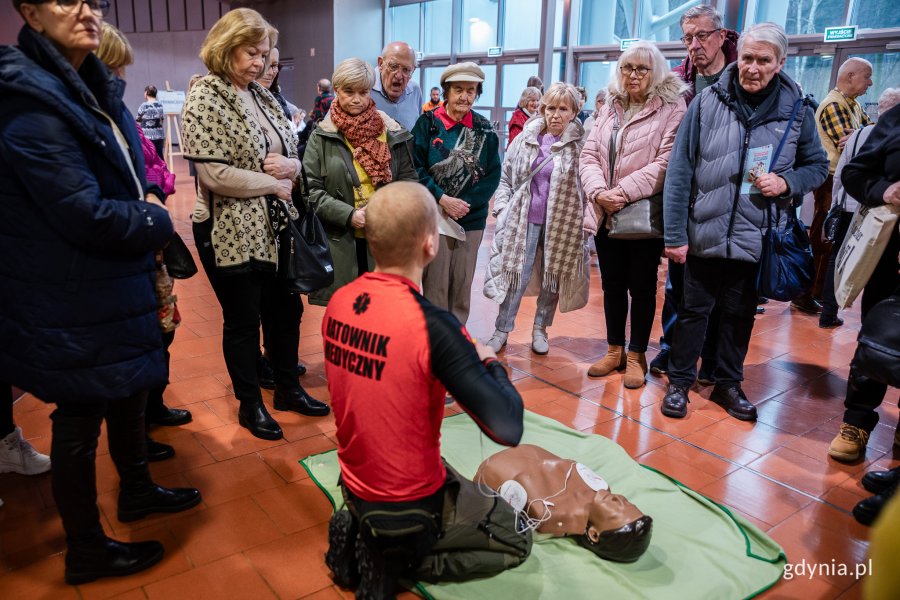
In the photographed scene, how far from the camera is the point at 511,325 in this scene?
4.33 metres

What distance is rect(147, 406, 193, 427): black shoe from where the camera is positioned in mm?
3092

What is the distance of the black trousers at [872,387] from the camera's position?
2.98 m

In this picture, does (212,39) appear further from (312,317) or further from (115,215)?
(312,317)

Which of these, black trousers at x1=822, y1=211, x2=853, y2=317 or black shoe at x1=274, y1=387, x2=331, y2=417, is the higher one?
black trousers at x1=822, y1=211, x2=853, y2=317

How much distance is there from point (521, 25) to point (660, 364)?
1079 cm

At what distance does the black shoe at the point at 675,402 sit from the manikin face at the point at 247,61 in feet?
8.16

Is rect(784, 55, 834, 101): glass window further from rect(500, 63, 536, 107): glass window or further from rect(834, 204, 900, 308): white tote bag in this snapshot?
rect(834, 204, 900, 308): white tote bag

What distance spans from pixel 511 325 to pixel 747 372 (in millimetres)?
1464

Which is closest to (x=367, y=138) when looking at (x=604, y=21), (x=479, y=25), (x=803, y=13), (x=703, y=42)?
(x=703, y=42)

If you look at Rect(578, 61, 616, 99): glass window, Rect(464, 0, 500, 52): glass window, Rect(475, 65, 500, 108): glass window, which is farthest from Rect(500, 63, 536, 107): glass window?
Rect(578, 61, 616, 99): glass window

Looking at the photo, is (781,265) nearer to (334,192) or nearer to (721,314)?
(721,314)

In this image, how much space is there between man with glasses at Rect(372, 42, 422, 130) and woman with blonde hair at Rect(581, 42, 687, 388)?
112 cm

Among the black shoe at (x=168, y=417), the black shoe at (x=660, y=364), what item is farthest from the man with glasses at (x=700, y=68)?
the black shoe at (x=168, y=417)

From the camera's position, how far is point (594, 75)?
12148 millimetres
